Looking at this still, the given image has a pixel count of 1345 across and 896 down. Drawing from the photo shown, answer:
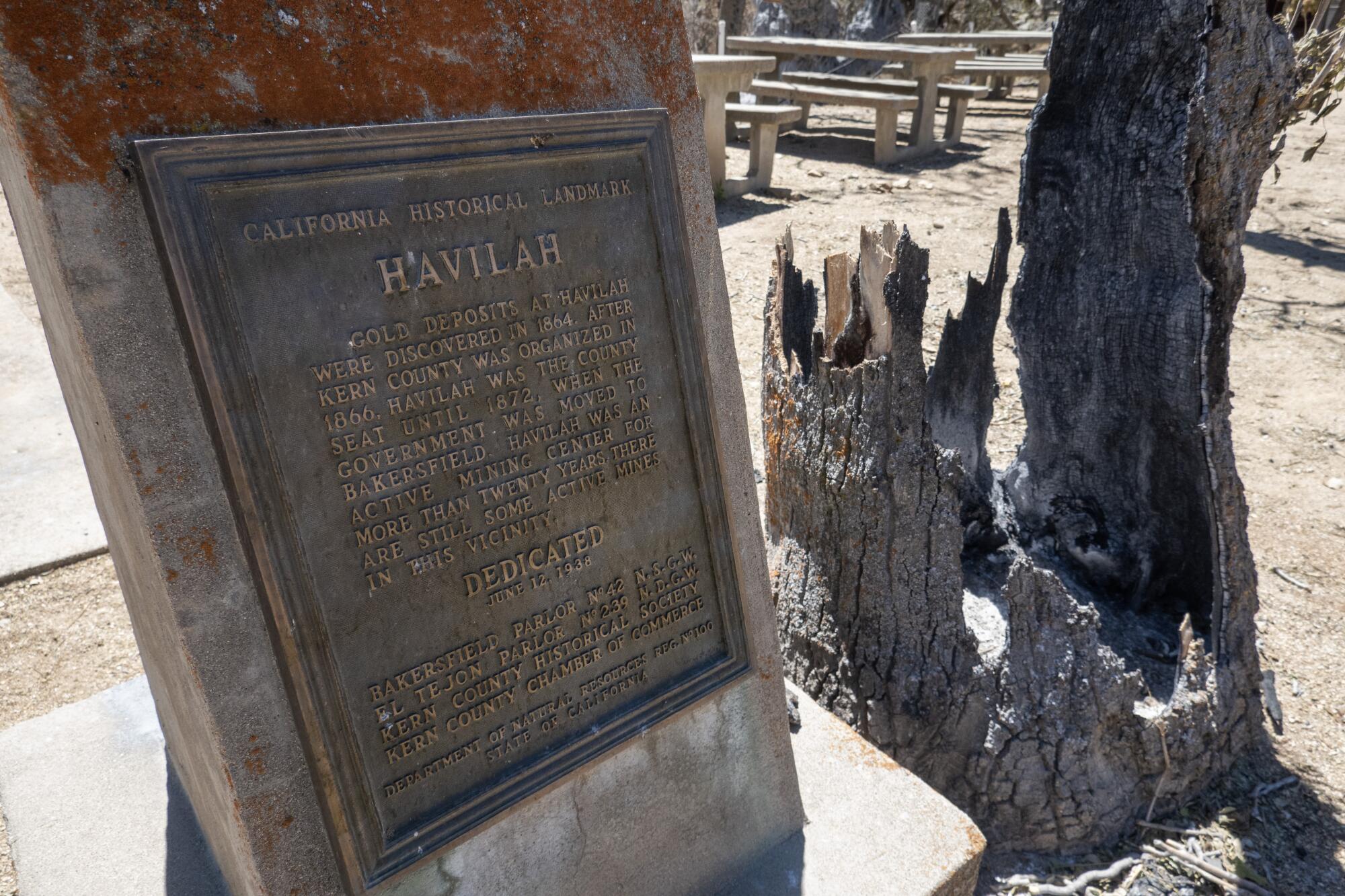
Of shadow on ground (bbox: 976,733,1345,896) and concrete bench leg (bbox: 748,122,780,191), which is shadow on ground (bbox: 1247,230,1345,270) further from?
shadow on ground (bbox: 976,733,1345,896)

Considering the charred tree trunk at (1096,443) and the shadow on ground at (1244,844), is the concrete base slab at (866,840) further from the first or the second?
the shadow on ground at (1244,844)

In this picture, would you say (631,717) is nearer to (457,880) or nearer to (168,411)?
(457,880)

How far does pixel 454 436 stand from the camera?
142 cm

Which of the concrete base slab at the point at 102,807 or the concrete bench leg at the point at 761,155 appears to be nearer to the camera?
the concrete base slab at the point at 102,807

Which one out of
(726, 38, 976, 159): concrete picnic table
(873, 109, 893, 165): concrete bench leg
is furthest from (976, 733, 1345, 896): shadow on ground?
(726, 38, 976, 159): concrete picnic table

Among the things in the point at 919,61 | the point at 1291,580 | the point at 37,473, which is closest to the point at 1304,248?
the point at 919,61

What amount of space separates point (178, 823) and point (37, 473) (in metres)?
2.96

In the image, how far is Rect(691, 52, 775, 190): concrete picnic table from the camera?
811 cm

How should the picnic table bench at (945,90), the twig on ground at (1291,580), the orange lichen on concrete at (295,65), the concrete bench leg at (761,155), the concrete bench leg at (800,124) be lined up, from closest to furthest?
the orange lichen on concrete at (295,65) → the twig on ground at (1291,580) → the concrete bench leg at (761,155) → the picnic table bench at (945,90) → the concrete bench leg at (800,124)

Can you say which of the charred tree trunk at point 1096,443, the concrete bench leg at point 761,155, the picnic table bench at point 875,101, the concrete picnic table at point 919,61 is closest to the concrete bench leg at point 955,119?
the concrete picnic table at point 919,61

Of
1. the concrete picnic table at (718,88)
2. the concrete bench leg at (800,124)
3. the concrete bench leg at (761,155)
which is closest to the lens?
the concrete picnic table at (718,88)

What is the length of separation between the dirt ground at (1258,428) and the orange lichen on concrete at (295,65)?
138 centimetres

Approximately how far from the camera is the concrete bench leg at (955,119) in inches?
418

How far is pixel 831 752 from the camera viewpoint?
7.36 feet
